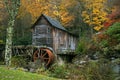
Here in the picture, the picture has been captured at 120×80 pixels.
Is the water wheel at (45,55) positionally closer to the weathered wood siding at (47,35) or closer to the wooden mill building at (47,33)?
the wooden mill building at (47,33)

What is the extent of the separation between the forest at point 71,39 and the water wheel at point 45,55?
0.56 feet

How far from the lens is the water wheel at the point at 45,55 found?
1140 inches

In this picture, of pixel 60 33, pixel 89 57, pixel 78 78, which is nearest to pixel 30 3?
pixel 60 33

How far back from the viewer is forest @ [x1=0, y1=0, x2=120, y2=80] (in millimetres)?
16969

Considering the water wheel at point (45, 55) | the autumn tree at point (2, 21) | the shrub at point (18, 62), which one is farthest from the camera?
the autumn tree at point (2, 21)

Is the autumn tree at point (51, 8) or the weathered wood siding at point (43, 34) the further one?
the autumn tree at point (51, 8)

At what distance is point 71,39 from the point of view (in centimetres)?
3778

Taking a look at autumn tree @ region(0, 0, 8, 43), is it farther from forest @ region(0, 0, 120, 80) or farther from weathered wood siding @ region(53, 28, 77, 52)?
weathered wood siding @ region(53, 28, 77, 52)

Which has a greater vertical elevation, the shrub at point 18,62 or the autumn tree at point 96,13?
the autumn tree at point 96,13

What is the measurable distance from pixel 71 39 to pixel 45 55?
8.42 metres

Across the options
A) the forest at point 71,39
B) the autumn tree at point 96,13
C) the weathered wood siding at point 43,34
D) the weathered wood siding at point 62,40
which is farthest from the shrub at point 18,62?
the autumn tree at point 96,13

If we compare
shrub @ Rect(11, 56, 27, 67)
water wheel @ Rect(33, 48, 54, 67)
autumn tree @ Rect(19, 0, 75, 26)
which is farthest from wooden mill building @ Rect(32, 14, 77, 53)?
autumn tree @ Rect(19, 0, 75, 26)

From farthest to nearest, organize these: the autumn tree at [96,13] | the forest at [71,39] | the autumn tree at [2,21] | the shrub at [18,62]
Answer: the autumn tree at [2,21] < the autumn tree at [96,13] < the shrub at [18,62] < the forest at [71,39]

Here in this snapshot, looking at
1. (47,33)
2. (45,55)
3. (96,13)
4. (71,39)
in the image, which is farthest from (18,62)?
(96,13)
